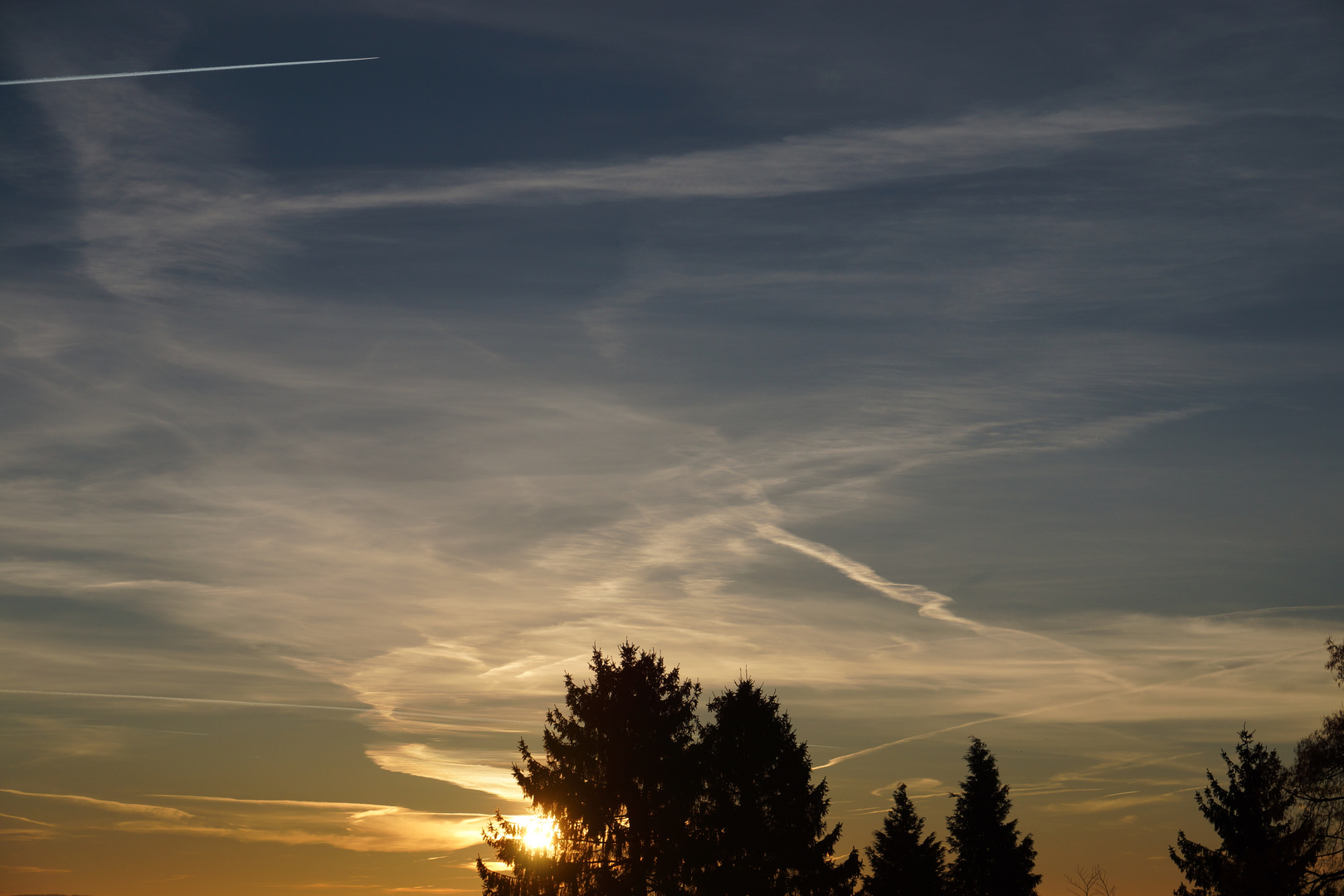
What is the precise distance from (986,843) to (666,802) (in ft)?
85.5

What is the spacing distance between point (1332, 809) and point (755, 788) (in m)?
22.4

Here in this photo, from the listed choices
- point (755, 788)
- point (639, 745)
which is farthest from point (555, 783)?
point (755, 788)

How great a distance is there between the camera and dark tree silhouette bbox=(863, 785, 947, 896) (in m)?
53.0

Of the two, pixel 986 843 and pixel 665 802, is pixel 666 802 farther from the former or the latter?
pixel 986 843

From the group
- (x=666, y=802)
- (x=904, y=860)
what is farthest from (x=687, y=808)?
(x=904, y=860)

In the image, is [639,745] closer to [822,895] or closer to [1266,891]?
[822,895]

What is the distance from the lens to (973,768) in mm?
57812

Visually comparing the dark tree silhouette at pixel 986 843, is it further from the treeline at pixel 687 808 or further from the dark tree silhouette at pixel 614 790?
the dark tree silhouette at pixel 614 790

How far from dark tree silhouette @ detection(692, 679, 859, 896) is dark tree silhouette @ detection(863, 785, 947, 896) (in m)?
9.44

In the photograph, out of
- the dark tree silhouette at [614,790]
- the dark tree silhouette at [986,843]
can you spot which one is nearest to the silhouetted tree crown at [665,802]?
the dark tree silhouette at [614,790]

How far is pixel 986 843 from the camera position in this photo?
55875mm

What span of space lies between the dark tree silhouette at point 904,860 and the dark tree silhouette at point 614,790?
19116 mm

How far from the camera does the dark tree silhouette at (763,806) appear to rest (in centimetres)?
4228

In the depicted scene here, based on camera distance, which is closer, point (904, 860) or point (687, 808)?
point (687, 808)
